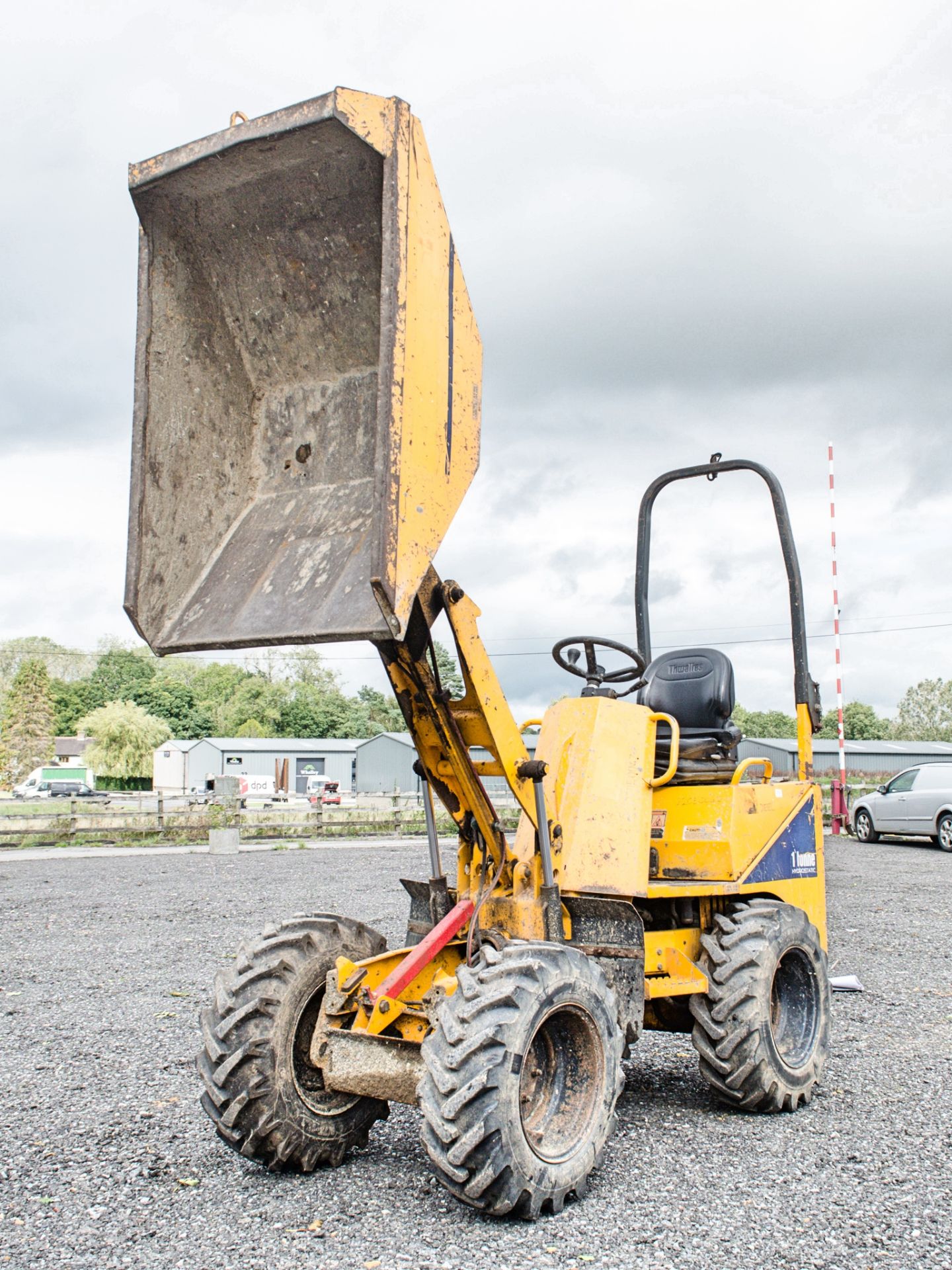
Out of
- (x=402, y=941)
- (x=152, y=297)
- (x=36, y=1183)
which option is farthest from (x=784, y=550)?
(x=402, y=941)

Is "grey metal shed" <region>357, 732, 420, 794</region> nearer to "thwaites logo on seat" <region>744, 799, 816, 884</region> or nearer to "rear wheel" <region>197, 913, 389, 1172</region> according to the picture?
"thwaites logo on seat" <region>744, 799, 816, 884</region>

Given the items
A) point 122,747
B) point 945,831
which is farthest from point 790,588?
point 122,747

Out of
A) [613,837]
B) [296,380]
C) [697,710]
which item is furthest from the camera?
[697,710]

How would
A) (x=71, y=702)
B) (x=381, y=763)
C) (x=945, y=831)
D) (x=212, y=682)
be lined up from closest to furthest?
(x=945, y=831), (x=381, y=763), (x=71, y=702), (x=212, y=682)

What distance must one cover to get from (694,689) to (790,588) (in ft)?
2.68

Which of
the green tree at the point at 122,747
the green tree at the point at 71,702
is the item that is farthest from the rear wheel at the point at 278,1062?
the green tree at the point at 71,702

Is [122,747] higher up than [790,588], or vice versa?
[122,747]

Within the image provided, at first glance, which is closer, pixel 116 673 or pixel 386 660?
pixel 386 660

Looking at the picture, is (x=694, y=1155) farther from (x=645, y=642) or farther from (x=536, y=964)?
(x=645, y=642)

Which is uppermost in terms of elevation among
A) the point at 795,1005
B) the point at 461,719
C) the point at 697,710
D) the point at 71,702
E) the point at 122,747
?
the point at 71,702

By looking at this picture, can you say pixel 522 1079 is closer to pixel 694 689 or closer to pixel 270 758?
pixel 694 689

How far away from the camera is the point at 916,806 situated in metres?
21.4

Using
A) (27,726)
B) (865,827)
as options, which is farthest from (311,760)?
(865,827)

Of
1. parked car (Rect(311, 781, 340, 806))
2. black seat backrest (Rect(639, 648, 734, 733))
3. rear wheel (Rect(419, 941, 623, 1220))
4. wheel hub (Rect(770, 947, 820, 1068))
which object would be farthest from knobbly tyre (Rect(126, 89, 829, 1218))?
parked car (Rect(311, 781, 340, 806))
